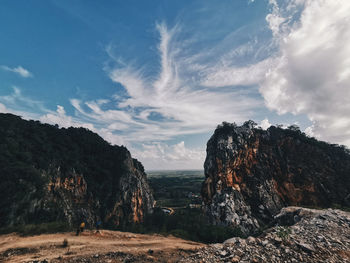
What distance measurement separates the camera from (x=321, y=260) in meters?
7.03

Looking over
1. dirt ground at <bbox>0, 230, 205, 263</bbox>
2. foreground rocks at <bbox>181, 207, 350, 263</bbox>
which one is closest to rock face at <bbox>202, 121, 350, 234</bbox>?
dirt ground at <bbox>0, 230, 205, 263</bbox>

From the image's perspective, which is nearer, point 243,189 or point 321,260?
point 321,260

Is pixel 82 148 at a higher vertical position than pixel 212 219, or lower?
higher

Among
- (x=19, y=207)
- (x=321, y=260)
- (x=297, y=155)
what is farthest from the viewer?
(x=297, y=155)

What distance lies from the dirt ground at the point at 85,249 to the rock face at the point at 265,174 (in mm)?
28962

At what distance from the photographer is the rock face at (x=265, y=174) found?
127ft

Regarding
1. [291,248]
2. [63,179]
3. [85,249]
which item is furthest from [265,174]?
[63,179]

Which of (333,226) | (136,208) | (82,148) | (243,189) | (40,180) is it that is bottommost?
(136,208)

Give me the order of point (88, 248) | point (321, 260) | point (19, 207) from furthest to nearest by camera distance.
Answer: point (19, 207)
point (88, 248)
point (321, 260)

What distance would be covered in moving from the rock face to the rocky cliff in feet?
99.2

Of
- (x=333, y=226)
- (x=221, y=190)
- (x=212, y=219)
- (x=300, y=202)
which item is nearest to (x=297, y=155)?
(x=300, y=202)

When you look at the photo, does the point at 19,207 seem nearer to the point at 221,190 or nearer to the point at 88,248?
the point at 88,248

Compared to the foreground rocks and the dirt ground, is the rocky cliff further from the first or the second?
the foreground rocks

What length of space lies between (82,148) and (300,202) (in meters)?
70.9
